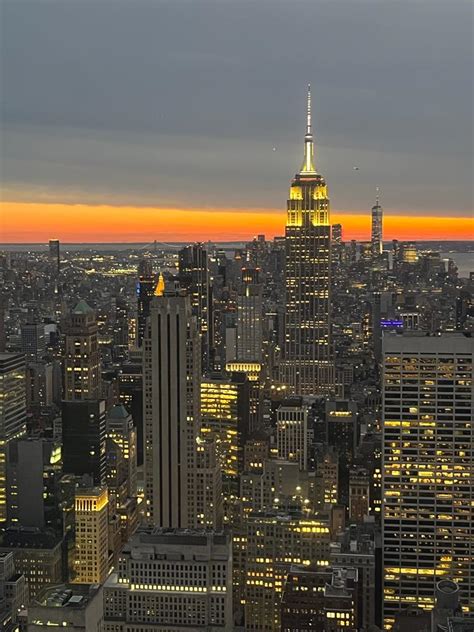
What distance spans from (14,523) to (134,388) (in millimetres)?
4469

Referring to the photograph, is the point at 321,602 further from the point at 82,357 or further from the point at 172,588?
the point at 82,357

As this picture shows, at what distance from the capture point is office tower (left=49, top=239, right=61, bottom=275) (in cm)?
1725

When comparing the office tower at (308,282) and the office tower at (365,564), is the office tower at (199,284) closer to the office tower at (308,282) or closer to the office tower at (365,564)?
the office tower at (308,282)

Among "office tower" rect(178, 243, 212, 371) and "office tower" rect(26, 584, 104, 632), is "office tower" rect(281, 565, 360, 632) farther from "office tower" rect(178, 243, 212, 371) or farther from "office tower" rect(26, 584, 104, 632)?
"office tower" rect(178, 243, 212, 371)

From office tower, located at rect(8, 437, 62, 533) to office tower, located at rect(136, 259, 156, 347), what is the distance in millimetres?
3229

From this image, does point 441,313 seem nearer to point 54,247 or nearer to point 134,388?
point 134,388

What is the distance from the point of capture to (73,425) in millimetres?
21938

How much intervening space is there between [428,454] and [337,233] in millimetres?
20221

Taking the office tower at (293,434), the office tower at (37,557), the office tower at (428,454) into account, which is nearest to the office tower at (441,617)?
the office tower at (428,454)

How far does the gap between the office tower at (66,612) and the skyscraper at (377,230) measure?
11082 mm

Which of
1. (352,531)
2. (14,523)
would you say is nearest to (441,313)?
(352,531)

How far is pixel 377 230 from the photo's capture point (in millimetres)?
23734

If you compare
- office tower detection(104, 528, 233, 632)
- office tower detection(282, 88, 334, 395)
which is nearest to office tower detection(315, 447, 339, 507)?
office tower detection(104, 528, 233, 632)

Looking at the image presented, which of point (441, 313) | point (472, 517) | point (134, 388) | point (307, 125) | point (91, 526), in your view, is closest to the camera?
point (472, 517)
